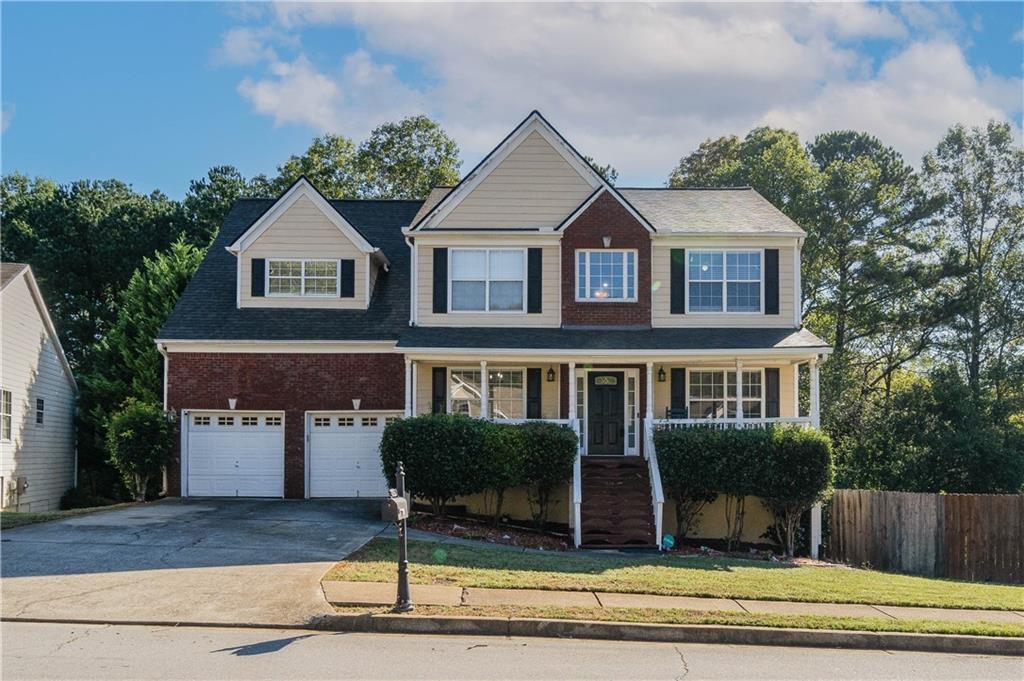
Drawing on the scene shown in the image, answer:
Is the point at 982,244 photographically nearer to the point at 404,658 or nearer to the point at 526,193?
the point at 526,193

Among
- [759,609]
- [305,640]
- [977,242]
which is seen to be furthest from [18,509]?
[977,242]

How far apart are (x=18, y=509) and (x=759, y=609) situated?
2127 cm

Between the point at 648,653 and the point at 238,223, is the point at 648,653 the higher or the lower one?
the lower one

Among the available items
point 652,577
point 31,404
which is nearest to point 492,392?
point 652,577

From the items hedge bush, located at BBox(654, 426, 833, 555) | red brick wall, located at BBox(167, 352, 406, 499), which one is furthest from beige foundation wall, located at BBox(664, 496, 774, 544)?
red brick wall, located at BBox(167, 352, 406, 499)

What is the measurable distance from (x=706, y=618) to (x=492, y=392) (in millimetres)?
12253

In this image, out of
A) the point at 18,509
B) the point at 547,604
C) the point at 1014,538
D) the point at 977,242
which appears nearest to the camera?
the point at 547,604

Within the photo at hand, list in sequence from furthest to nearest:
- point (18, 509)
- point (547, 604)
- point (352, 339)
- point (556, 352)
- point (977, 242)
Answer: point (977, 242) < point (18, 509) < point (352, 339) < point (556, 352) < point (547, 604)

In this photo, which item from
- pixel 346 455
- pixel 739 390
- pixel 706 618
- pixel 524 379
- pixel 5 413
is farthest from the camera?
pixel 5 413

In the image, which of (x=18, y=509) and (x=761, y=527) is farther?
(x=18, y=509)

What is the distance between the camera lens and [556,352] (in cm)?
2081

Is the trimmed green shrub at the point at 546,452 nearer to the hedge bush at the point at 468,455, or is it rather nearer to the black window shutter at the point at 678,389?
the hedge bush at the point at 468,455

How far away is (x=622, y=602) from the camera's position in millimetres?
11953

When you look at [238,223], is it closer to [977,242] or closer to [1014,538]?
[1014,538]
